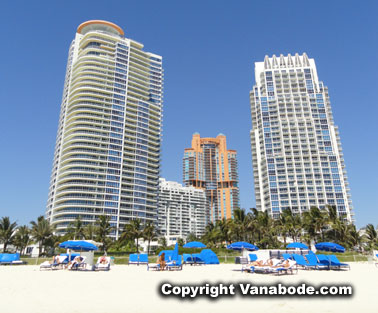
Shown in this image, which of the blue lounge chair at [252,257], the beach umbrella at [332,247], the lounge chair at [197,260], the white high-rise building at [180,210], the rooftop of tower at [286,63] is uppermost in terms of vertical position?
the rooftop of tower at [286,63]

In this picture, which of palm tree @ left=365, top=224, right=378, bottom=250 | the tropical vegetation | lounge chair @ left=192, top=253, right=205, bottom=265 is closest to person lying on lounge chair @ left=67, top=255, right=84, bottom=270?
lounge chair @ left=192, top=253, right=205, bottom=265

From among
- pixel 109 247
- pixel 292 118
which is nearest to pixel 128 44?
pixel 292 118

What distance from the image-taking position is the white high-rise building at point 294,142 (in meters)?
104

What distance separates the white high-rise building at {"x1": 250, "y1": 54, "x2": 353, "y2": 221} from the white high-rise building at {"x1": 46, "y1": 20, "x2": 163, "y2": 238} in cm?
4230

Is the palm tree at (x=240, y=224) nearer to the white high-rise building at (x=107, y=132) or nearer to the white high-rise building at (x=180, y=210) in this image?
the white high-rise building at (x=107, y=132)

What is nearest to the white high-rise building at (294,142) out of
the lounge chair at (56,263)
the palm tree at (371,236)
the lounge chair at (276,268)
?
the palm tree at (371,236)

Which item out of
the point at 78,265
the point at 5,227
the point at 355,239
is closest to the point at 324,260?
the point at 78,265

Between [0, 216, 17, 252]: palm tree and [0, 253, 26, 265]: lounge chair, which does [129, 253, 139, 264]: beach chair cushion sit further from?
[0, 216, 17, 252]: palm tree

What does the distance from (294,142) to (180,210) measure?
9107 cm

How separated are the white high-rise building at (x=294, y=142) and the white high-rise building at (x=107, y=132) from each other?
4230 cm

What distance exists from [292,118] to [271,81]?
19.6m

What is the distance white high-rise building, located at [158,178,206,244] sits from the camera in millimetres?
173375

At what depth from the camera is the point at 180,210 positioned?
180 meters

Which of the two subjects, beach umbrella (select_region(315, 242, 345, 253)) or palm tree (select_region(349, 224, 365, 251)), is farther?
palm tree (select_region(349, 224, 365, 251))
